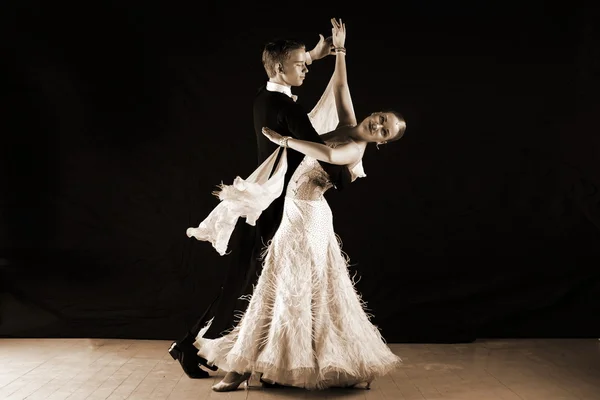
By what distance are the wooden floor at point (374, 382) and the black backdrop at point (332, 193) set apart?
255 mm

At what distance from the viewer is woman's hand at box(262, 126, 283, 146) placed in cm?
384

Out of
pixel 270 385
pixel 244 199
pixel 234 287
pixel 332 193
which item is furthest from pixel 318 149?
pixel 332 193

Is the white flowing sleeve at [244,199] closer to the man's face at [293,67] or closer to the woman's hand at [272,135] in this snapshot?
the woman's hand at [272,135]

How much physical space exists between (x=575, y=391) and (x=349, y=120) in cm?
172

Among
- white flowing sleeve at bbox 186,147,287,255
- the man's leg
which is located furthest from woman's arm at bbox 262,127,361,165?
the man's leg

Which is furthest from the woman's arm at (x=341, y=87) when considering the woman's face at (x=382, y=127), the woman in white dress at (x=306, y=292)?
the woman's face at (x=382, y=127)

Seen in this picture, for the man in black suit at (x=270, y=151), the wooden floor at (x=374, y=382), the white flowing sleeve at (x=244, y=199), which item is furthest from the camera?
the wooden floor at (x=374, y=382)

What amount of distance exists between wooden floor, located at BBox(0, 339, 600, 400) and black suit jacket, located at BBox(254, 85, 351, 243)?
32.7 inches

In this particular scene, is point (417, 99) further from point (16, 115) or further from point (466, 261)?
point (16, 115)

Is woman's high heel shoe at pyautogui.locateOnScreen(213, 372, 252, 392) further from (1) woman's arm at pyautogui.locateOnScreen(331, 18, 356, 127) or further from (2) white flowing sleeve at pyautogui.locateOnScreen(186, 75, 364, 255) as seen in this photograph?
(1) woman's arm at pyautogui.locateOnScreen(331, 18, 356, 127)

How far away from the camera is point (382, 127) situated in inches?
155

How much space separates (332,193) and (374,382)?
149 cm

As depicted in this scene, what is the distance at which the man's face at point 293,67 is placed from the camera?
12.8ft

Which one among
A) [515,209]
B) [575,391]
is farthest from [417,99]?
[575,391]
